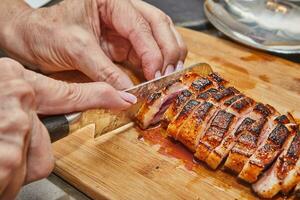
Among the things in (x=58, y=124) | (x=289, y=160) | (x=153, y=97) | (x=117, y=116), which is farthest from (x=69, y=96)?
(x=289, y=160)

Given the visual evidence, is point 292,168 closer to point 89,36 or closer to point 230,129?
point 230,129

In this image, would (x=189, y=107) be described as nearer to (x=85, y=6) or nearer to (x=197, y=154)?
(x=197, y=154)

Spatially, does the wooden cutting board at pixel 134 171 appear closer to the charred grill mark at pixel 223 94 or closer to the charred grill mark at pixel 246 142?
the charred grill mark at pixel 246 142

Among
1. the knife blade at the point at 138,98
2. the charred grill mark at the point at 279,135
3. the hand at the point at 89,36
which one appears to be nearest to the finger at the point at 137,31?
the hand at the point at 89,36

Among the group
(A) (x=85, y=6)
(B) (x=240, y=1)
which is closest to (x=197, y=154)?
(A) (x=85, y=6)

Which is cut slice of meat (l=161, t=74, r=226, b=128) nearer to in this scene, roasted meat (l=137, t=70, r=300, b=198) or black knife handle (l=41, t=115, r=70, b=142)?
roasted meat (l=137, t=70, r=300, b=198)
